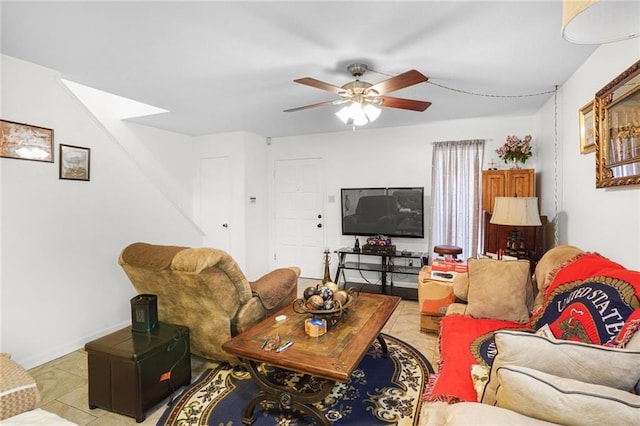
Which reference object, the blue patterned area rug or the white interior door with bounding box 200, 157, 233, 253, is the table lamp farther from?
the white interior door with bounding box 200, 157, 233, 253

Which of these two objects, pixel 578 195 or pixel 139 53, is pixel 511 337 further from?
pixel 139 53

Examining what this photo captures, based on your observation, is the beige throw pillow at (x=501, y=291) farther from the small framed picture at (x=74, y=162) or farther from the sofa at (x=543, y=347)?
the small framed picture at (x=74, y=162)

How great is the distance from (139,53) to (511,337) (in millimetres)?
2913

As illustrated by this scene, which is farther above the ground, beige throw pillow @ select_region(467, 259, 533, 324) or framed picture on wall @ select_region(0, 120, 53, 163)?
framed picture on wall @ select_region(0, 120, 53, 163)

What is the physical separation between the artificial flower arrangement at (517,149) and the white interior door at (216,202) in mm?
3980

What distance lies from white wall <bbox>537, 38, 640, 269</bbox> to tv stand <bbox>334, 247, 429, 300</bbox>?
66.3 inches

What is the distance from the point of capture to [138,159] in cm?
439

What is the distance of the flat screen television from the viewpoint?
14.5ft

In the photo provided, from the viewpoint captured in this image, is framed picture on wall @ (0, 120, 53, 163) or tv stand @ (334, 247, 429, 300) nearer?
framed picture on wall @ (0, 120, 53, 163)

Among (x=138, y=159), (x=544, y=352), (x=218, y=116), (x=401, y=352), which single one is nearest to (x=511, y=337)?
(x=544, y=352)

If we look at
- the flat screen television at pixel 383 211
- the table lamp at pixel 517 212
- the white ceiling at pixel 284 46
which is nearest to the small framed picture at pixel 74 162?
the white ceiling at pixel 284 46

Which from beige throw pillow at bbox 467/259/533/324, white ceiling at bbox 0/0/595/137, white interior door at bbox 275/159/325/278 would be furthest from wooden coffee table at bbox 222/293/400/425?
white interior door at bbox 275/159/325/278

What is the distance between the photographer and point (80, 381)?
2.36 m

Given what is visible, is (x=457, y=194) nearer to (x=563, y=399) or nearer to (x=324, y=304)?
(x=324, y=304)
